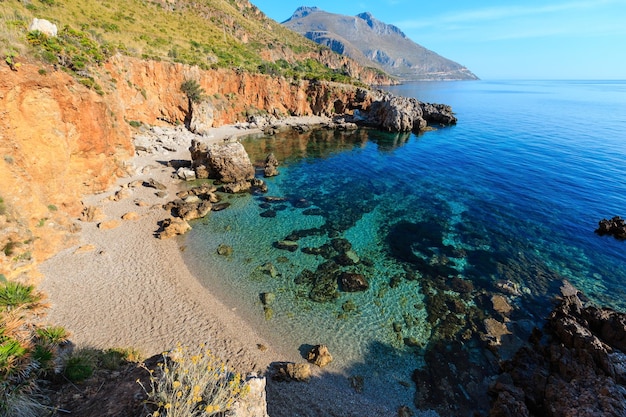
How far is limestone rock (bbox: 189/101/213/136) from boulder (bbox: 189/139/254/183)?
1865cm

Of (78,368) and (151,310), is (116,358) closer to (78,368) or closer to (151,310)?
(78,368)

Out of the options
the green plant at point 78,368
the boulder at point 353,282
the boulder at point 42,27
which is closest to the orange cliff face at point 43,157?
the boulder at point 42,27

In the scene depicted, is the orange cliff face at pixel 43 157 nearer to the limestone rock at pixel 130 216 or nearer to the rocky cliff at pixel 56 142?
the rocky cliff at pixel 56 142

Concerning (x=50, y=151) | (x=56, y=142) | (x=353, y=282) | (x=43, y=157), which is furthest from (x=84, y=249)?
(x=353, y=282)

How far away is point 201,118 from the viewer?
53.9 m

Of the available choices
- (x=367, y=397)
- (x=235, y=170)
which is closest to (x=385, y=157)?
(x=235, y=170)

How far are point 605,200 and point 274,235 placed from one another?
3914cm

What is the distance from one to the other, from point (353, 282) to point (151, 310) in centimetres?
1277

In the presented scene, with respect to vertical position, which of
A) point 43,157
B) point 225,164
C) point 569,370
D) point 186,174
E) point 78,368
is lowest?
point 569,370

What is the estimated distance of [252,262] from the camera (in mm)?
21406

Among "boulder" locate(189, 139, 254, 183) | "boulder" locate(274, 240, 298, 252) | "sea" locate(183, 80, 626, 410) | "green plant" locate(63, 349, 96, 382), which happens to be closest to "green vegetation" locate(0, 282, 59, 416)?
"green plant" locate(63, 349, 96, 382)

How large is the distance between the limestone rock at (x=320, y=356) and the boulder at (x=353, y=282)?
17.2 feet

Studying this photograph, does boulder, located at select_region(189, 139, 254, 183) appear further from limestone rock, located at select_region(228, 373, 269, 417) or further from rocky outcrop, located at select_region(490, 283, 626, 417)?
rocky outcrop, located at select_region(490, 283, 626, 417)

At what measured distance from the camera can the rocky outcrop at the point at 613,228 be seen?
26.4 m
